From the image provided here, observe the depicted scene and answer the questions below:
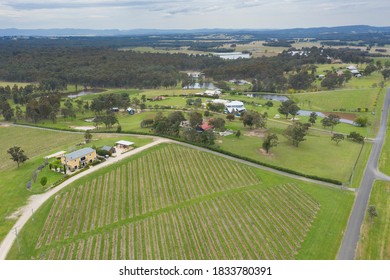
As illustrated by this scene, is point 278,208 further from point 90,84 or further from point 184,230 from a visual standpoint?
point 90,84

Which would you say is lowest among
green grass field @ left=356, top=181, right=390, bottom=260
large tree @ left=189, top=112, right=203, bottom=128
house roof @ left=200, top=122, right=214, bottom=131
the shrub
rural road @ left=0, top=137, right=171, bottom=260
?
green grass field @ left=356, top=181, right=390, bottom=260

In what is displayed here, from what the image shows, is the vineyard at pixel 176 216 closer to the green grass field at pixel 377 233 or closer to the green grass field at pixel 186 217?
the green grass field at pixel 186 217

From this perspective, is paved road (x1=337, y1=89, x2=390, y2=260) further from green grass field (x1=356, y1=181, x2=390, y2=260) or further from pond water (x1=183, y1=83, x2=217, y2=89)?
pond water (x1=183, y1=83, x2=217, y2=89)

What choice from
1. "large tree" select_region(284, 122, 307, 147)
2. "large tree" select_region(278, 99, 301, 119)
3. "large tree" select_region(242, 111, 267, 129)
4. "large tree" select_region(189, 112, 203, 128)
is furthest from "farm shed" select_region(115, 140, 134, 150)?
"large tree" select_region(278, 99, 301, 119)

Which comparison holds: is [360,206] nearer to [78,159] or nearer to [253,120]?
[253,120]

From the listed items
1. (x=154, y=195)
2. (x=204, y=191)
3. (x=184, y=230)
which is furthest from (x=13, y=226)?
(x=204, y=191)

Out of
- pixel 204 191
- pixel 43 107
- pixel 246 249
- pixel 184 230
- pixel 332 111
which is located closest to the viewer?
pixel 246 249
